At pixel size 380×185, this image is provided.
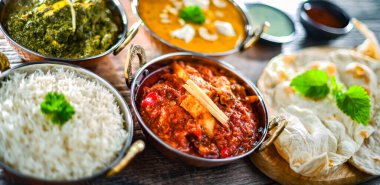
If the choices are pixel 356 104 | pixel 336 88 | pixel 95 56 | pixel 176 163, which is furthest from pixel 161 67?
pixel 356 104

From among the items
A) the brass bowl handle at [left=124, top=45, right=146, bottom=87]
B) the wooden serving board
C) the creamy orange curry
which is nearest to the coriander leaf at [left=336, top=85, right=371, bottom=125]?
the wooden serving board

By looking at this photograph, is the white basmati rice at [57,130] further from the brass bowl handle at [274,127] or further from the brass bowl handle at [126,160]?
the brass bowl handle at [274,127]

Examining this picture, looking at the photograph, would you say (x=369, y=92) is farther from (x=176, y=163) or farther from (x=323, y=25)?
(x=176, y=163)

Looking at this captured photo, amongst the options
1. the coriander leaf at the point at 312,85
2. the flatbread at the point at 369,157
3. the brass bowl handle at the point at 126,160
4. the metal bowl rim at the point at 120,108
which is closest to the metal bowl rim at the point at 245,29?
the coriander leaf at the point at 312,85

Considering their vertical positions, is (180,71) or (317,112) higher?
(180,71)

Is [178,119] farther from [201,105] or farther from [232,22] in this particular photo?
[232,22]

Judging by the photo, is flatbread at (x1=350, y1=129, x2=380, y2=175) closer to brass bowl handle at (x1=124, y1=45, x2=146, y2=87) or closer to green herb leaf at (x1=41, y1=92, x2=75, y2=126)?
brass bowl handle at (x1=124, y1=45, x2=146, y2=87)
